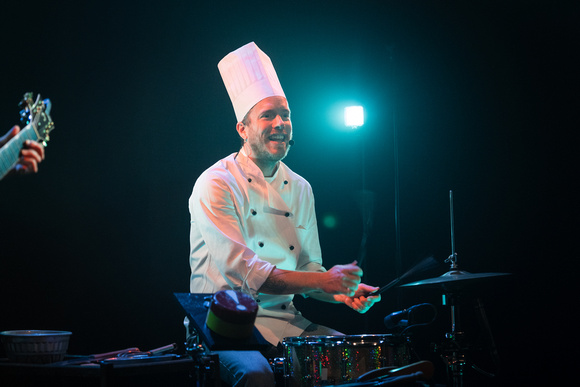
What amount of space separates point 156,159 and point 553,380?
282 centimetres

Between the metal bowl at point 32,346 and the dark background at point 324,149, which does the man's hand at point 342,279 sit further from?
the metal bowl at point 32,346

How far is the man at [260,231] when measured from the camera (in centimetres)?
258

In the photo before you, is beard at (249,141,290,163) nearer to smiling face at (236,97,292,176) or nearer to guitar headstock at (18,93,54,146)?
smiling face at (236,97,292,176)

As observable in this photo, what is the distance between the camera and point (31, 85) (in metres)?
3.03

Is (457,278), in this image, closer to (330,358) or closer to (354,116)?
(330,358)

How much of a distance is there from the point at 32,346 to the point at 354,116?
2.70 meters

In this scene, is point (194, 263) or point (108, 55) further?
point (108, 55)

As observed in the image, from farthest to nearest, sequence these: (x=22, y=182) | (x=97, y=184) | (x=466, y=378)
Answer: (x=466, y=378) < (x=97, y=184) < (x=22, y=182)

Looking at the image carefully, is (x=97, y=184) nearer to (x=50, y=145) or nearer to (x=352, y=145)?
(x=50, y=145)

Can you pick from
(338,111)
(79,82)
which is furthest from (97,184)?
(338,111)

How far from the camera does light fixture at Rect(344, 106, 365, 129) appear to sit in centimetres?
409

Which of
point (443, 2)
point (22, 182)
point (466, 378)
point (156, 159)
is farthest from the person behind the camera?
point (443, 2)

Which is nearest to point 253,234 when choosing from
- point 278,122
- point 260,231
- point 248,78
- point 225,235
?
point 260,231

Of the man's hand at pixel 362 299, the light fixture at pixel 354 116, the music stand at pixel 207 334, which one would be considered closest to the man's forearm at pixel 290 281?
the man's hand at pixel 362 299
